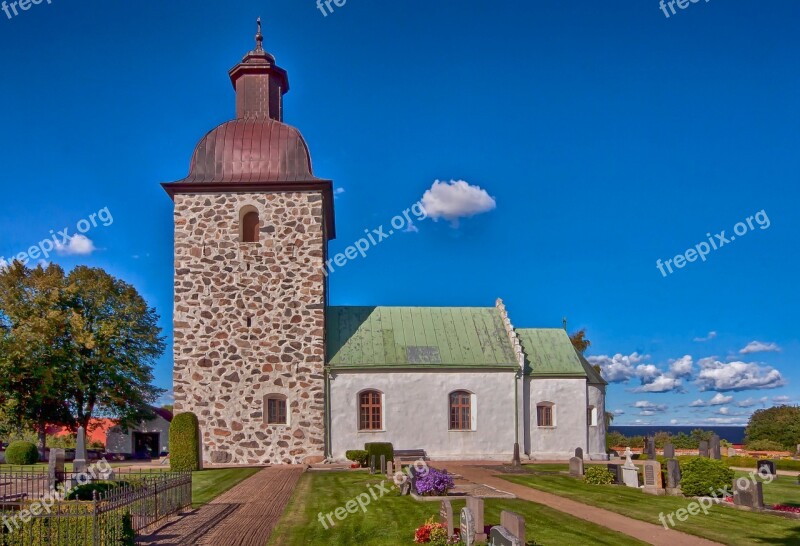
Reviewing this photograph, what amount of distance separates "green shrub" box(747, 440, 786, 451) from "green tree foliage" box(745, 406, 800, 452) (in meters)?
0.73

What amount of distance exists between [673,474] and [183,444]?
1643cm

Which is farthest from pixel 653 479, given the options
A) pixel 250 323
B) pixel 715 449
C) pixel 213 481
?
pixel 250 323

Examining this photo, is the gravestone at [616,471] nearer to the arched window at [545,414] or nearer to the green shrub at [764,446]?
the arched window at [545,414]

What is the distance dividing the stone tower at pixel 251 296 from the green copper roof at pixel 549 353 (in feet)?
31.6

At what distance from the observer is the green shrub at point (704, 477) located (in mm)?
19672

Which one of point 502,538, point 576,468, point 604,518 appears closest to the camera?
point 502,538

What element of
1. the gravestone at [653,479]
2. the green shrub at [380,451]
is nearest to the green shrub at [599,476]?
the gravestone at [653,479]

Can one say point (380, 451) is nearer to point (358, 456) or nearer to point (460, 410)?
point (358, 456)

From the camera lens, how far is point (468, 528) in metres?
13.0

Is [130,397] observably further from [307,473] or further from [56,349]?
[307,473]

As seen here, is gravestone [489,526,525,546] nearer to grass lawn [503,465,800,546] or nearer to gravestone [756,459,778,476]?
grass lawn [503,465,800,546]

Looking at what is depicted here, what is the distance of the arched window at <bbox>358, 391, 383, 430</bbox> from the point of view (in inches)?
1233

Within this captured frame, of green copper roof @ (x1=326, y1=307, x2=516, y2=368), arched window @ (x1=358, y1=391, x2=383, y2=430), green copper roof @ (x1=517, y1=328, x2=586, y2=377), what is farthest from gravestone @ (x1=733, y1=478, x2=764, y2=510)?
arched window @ (x1=358, y1=391, x2=383, y2=430)

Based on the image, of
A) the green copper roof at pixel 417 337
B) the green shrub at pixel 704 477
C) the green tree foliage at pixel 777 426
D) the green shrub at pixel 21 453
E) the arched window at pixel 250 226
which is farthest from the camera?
the green tree foliage at pixel 777 426
